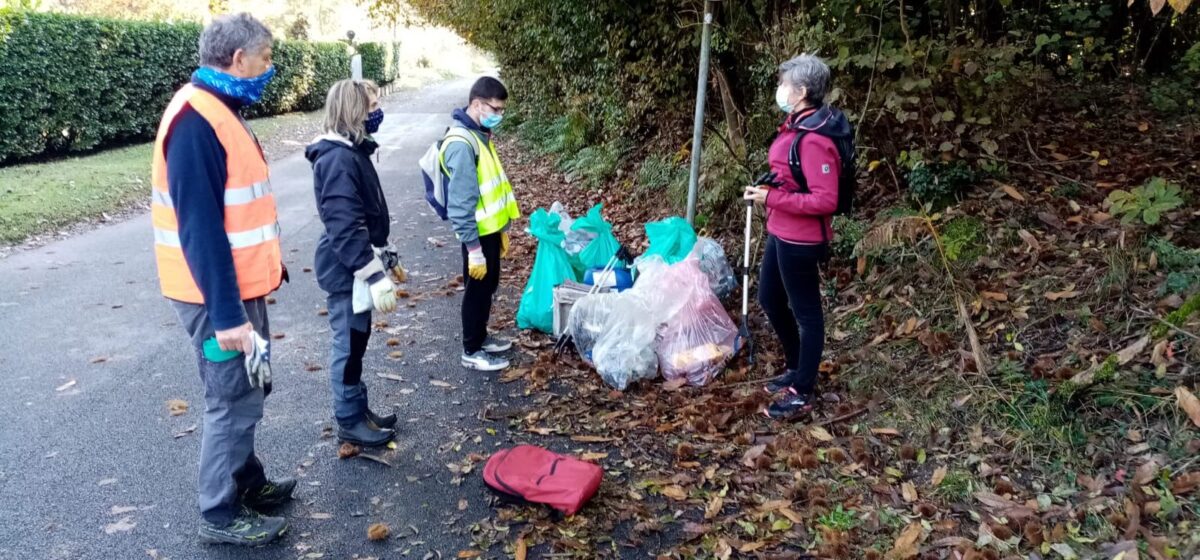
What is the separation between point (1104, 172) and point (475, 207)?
472 cm

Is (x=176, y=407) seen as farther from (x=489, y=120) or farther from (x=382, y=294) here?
(x=489, y=120)

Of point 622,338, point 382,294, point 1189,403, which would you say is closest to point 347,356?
point 382,294

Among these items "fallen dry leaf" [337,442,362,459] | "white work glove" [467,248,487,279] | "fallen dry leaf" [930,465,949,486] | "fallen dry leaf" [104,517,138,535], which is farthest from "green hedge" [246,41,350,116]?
"fallen dry leaf" [930,465,949,486]

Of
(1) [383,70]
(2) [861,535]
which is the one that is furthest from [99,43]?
(1) [383,70]

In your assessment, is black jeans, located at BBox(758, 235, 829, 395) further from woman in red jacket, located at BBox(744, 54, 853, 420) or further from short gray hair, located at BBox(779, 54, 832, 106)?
short gray hair, located at BBox(779, 54, 832, 106)

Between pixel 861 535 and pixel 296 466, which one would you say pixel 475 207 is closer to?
pixel 296 466

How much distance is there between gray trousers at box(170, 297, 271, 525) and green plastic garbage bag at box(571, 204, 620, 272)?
9.25 feet

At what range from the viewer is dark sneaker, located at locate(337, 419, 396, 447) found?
13.8ft

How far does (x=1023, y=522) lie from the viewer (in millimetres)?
3188

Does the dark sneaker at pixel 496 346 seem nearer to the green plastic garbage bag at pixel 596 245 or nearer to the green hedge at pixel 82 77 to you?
the green plastic garbage bag at pixel 596 245

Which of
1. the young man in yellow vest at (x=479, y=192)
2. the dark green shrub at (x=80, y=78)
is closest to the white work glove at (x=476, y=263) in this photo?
the young man in yellow vest at (x=479, y=192)

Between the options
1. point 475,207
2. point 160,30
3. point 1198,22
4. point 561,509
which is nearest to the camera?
point 561,509

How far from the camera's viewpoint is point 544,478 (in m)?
3.60

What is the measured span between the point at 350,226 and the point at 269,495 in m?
1.33
